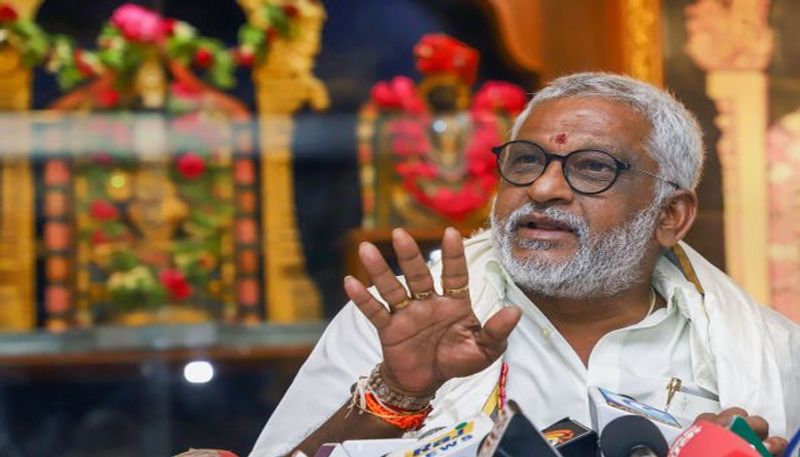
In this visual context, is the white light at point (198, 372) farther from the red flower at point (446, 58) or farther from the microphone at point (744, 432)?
the microphone at point (744, 432)

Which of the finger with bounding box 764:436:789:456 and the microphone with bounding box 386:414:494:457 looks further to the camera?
the finger with bounding box 764:436:789:456

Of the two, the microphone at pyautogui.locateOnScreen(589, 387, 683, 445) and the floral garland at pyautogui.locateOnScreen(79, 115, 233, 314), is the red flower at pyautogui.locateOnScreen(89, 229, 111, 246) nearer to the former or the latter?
the floral garland at pyautogui.locateOnScreen(79, 115, 233, 314)

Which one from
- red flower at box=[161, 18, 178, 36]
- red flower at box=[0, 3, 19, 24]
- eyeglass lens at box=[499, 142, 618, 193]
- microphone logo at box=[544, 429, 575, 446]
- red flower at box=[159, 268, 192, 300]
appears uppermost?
red flower at box=[0, 3, 19, 24]

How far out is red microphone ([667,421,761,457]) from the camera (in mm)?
1271

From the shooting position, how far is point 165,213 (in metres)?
4.43

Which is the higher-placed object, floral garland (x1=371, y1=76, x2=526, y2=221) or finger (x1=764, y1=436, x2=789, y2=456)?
floral garland (x1=371, y1=76, x2=526, y2=221)

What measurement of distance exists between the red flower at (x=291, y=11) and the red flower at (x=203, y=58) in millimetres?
301

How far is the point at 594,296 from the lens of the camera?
2352 millimetres

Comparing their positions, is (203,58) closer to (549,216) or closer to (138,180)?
(138,180)

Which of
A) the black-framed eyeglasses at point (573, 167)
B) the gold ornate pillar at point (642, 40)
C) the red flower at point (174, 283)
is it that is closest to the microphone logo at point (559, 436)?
the black-framed eyeglasses at point (573, 167)

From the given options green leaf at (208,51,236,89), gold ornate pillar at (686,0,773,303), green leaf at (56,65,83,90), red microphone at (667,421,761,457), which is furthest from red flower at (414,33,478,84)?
red microphone at (667,421,761,457)

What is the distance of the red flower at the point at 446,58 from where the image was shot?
14.8 ft

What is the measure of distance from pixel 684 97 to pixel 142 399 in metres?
2.07

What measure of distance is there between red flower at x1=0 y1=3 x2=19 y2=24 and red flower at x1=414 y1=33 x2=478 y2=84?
4.58 ft
